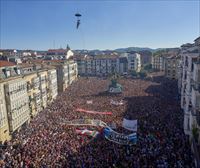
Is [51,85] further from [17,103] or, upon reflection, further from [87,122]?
[87,122]

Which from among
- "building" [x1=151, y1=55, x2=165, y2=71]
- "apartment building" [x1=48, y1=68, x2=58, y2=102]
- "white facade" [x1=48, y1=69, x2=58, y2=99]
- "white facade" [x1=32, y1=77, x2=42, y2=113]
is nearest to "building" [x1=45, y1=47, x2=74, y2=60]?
"building" [x1=151, y1=55, x2=165, y2=71]

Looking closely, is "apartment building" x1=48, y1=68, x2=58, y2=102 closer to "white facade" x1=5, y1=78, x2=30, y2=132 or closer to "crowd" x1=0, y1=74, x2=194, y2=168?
"white facade" x1=5, y1=78, x2=30, y2=132

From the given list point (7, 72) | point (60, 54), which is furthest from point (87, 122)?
point (60, 54)

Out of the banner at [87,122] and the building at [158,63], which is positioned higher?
the building at [158,63]

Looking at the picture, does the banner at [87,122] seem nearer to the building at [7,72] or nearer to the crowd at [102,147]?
the crowd at [102,147]

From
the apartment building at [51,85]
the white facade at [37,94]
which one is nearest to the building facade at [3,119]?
the white facade at [37,94]

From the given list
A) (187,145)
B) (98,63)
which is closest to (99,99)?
(187,145)

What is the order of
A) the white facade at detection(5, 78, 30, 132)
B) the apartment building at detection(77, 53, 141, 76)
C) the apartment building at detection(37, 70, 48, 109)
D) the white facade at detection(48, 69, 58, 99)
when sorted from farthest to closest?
the apartment building at detection(77, 53, 141, 76), the white facade at detection(48, 69, 58, 99), the apartment building at detection(37, 70, 48, 109), the white facade at detection(5, 78, 30, 132)

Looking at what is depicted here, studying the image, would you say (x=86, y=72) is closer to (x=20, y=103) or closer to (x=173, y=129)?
(x=20, y=103)

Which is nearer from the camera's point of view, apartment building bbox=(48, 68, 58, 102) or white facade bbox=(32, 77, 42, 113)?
white facade bbox=(32, 77, 42, 113)
